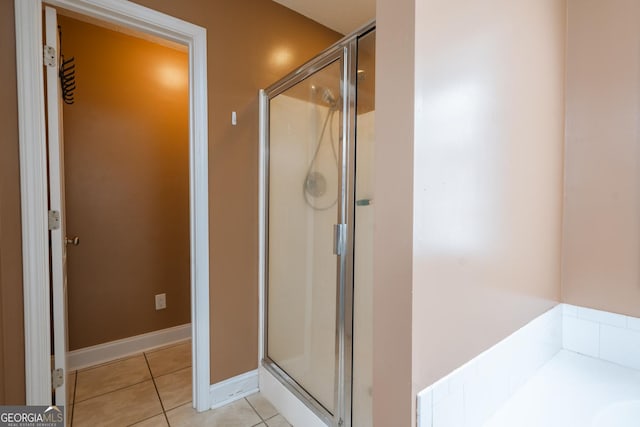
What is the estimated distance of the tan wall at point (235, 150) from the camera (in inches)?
66.1

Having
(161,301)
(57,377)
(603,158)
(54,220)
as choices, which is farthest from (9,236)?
(603,158)

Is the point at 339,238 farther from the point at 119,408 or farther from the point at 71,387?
the point at 71,387

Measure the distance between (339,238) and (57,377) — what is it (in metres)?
1.53

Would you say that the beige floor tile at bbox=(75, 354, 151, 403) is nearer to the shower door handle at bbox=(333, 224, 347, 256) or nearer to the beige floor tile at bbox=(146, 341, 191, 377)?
the beige floor tile at bbox=(146, 341, 191, 377)

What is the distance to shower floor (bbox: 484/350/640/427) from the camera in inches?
31.0

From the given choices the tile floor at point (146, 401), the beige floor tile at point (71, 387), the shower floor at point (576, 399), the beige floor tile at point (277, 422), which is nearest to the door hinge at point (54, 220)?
the beige floor tile at point (71, 387)

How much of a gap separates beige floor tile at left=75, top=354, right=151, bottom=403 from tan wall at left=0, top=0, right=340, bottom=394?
2.44ft

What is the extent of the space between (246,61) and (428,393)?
6.18 feet

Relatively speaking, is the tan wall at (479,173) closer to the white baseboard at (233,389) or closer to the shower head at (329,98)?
the shower head at (329,98)

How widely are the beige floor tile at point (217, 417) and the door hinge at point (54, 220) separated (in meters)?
1.17

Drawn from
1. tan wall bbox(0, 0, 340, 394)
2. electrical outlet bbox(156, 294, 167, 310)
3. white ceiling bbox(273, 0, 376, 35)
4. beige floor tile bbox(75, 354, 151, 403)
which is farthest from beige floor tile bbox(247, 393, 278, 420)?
white ceiling bbox(273, 0, 376, 35)

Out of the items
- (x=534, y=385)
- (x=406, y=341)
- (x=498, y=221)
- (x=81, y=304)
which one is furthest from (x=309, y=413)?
(x=81, y=304)

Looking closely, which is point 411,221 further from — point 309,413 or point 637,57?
point 309,413

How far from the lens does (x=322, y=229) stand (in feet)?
4.91
